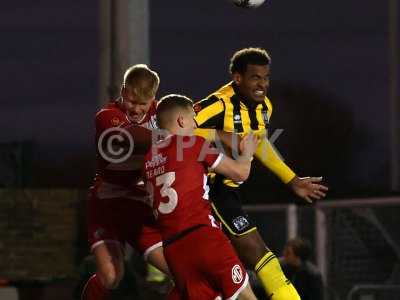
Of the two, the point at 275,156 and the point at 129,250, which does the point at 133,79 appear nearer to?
the point at 275,156

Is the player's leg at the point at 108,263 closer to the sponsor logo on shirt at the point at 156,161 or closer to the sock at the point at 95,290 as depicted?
the sock at the point at 95,290

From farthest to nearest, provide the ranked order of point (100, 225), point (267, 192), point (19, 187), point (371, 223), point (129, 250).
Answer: point (267, 192)
point (19, 187)
point (371, 223)
point (129, 250)
point (100, 225)

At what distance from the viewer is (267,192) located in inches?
1426

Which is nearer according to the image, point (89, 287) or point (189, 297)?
point (189, 297)

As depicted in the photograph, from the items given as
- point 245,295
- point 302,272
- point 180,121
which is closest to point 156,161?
point 180,121

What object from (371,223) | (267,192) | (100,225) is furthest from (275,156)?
(267,192)

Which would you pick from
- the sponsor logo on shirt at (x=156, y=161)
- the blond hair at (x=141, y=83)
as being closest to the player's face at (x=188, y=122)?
the sponsor logo on shirt at (x=156, y=161)

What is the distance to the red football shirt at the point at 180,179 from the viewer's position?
8.20 meters

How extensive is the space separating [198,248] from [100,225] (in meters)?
1.19

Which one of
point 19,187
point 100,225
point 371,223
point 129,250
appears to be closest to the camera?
point 100,225

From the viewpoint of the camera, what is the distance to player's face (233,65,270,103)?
363 inches

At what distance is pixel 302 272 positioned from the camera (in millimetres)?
12914

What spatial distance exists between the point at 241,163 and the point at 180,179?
1.31 ft

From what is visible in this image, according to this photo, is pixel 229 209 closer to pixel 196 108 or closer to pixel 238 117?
pixel 238 117
